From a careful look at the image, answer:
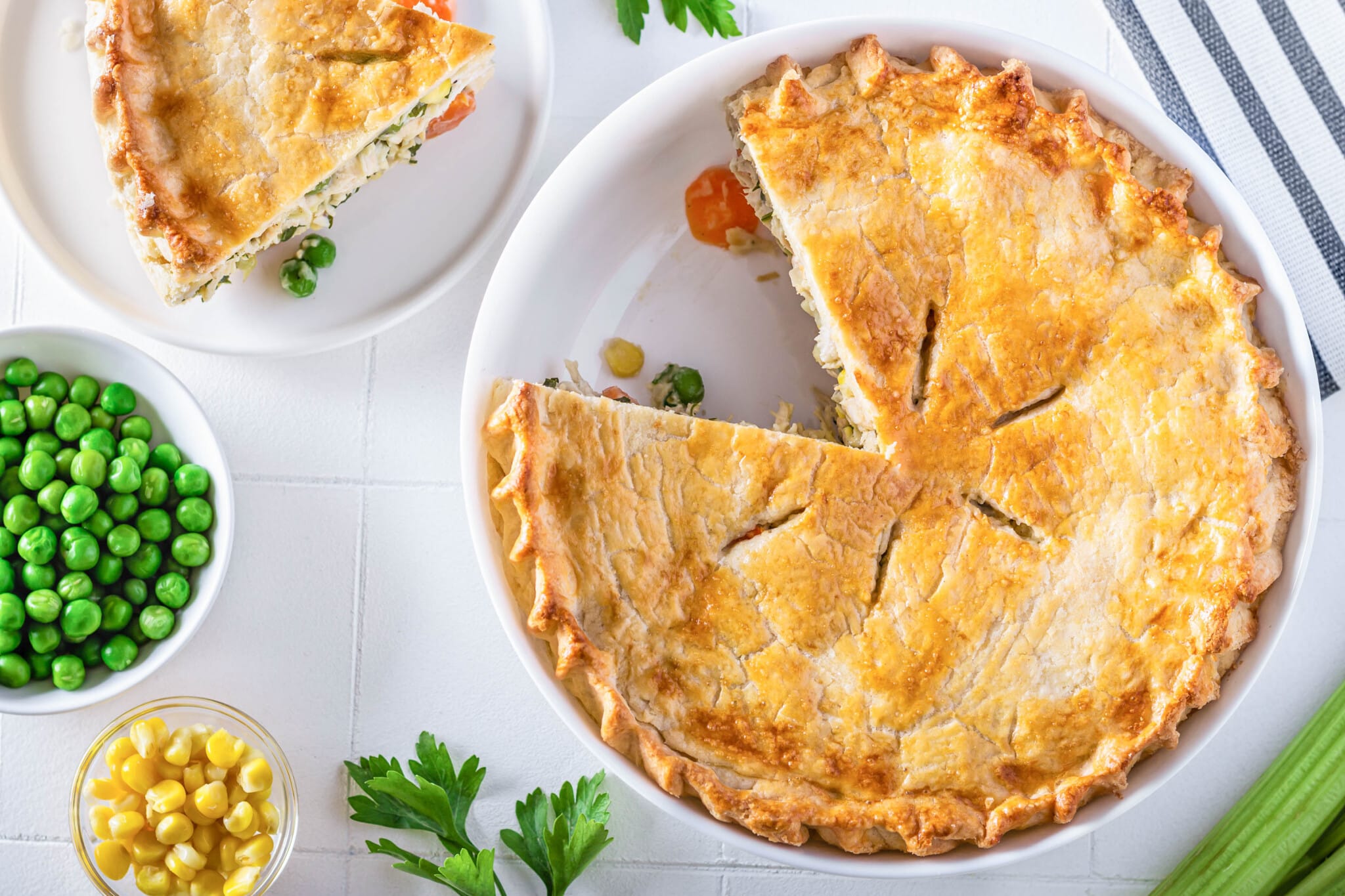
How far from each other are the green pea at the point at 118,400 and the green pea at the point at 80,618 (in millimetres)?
559

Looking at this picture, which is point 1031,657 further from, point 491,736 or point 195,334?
point 195,334

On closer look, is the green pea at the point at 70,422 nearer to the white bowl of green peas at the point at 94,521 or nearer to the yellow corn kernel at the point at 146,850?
the white bowl of green peas at the point at 94,521

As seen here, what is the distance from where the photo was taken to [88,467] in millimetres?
3266

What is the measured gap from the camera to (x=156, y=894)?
3.26 m

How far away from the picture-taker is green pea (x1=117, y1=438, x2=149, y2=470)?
10.8 feet

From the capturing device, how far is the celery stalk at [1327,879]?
339cm

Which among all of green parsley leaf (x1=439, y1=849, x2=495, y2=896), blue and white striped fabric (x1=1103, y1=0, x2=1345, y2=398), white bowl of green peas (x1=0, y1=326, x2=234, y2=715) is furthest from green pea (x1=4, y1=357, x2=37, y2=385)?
blue and white striped fabric (x1=1103, y1=0, x2=1345, y2=398)

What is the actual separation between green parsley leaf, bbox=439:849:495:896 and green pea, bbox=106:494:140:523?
4.55ft

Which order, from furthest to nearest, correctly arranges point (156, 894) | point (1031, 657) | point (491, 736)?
1. point (491, 736)
2. point (156, 894)
3. point (1031, 657)

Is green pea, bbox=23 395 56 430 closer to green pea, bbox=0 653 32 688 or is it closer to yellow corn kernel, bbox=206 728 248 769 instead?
green pea, bbox=0 653 32 688

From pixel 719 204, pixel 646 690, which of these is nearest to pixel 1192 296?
pixel 719 204

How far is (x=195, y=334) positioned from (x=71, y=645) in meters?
1.01

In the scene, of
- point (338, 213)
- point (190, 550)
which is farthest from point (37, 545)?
point (338, 213)

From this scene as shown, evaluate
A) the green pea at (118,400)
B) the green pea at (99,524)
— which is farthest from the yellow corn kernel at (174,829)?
the green pea at (118,400)
